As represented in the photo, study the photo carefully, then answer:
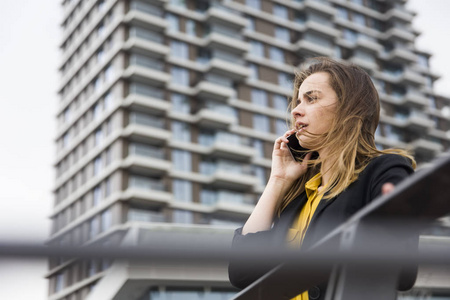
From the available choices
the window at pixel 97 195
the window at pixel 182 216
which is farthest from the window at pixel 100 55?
the window at pixel 182 216

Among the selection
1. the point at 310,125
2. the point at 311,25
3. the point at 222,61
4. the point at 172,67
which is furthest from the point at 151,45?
the point at 310,125

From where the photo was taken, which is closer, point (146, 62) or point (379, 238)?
point (379, 238)

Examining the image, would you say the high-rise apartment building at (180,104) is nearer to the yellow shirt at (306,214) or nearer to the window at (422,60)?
the window at (422,60)

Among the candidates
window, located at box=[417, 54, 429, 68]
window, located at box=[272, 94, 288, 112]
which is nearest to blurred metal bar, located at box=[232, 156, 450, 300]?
window, located at box=[272, 94, 288, 112]

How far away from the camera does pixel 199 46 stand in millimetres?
37125

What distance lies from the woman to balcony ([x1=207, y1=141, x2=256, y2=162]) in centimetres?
3280

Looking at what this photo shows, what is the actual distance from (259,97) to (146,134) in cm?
833

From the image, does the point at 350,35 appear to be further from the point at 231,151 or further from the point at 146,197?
Answer: the point at 146,197

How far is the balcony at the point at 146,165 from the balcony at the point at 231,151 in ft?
9.40

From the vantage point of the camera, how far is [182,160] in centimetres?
3422

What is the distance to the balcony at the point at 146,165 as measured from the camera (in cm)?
3244

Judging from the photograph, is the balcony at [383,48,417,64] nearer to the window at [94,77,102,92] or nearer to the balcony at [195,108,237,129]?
the balcony at [195,108,237,129]

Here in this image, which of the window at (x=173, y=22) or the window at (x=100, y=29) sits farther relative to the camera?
the window at (x=100, y=29)

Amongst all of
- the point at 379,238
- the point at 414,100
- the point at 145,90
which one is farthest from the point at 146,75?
the point at 379,238
